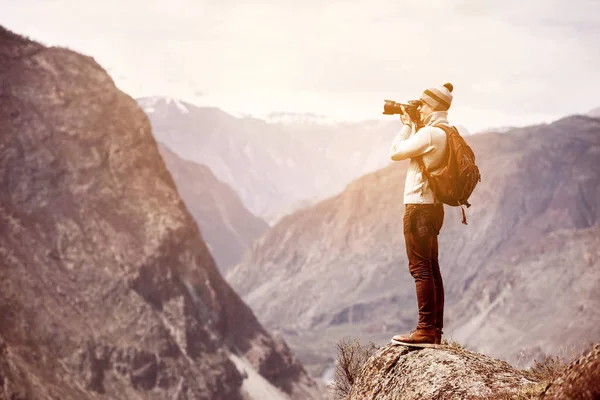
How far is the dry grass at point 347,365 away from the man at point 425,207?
244 centimetres

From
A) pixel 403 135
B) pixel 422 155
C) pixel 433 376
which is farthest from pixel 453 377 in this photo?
pixel 403 135

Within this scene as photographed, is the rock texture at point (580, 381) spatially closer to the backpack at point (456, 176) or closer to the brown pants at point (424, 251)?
the brown pants at point (424, 251)

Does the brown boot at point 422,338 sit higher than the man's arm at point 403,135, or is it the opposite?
the man's arm at point 403,135

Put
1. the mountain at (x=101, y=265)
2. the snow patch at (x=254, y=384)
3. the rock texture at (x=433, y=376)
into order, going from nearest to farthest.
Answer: the rock texture at (x=433, y=376)
the mountain at (x=101, y=265)
the snow patch at (x=254, y=384)

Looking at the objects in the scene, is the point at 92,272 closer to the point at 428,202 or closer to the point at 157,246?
the point at 157,246

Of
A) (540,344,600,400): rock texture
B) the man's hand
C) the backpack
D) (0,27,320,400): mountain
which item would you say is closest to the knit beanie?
the man's hand

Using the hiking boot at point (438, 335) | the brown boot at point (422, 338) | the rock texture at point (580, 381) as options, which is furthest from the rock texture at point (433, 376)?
the rock texture at point (580, 381)

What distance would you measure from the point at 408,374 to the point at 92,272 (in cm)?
9296

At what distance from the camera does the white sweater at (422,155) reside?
9531 millimetres

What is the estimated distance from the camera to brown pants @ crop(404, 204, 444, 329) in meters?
9.62

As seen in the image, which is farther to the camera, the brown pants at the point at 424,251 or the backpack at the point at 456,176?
the brown pants at the point at 424,251

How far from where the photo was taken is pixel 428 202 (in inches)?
378

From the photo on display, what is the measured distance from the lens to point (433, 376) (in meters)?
9.18

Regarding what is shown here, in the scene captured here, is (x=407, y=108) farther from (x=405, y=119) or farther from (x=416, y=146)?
(x=416, y=146)
